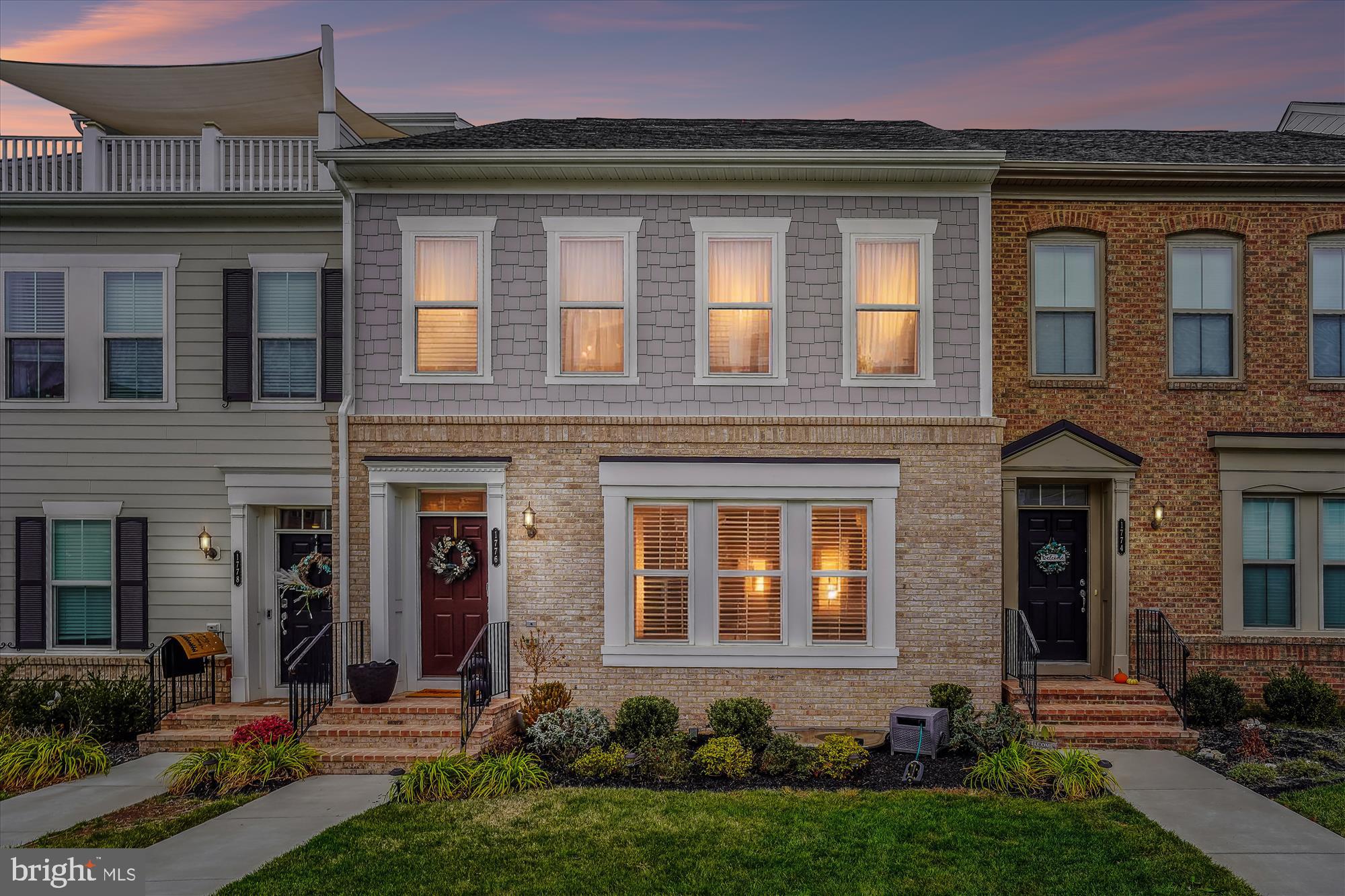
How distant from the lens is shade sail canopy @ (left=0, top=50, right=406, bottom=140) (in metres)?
11.4

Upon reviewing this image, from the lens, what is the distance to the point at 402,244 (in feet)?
33.8

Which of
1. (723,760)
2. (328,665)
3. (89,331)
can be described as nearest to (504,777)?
(723,760)

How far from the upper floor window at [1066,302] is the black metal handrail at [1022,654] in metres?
3.24

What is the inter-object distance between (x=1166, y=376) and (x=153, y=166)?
1361 centimetres

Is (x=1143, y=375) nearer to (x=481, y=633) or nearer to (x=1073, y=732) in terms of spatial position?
(x=1073, y=732)

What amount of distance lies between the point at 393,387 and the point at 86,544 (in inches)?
192

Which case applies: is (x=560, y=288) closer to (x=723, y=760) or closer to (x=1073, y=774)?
(x=723, y=760)

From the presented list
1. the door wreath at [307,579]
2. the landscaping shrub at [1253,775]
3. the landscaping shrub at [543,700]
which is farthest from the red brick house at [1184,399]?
the door wreath at [307,579]

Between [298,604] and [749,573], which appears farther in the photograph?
[298,604]

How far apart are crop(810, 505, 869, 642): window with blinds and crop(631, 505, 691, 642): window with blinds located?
1.56 metres

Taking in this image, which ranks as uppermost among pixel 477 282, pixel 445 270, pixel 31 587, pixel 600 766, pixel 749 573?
pixel 445 270

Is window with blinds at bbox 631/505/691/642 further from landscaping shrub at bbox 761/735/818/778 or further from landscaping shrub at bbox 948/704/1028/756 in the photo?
landscaping shrub at bbox 948/704/1028/756

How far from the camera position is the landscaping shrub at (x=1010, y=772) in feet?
26.7

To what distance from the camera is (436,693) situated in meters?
10.3
